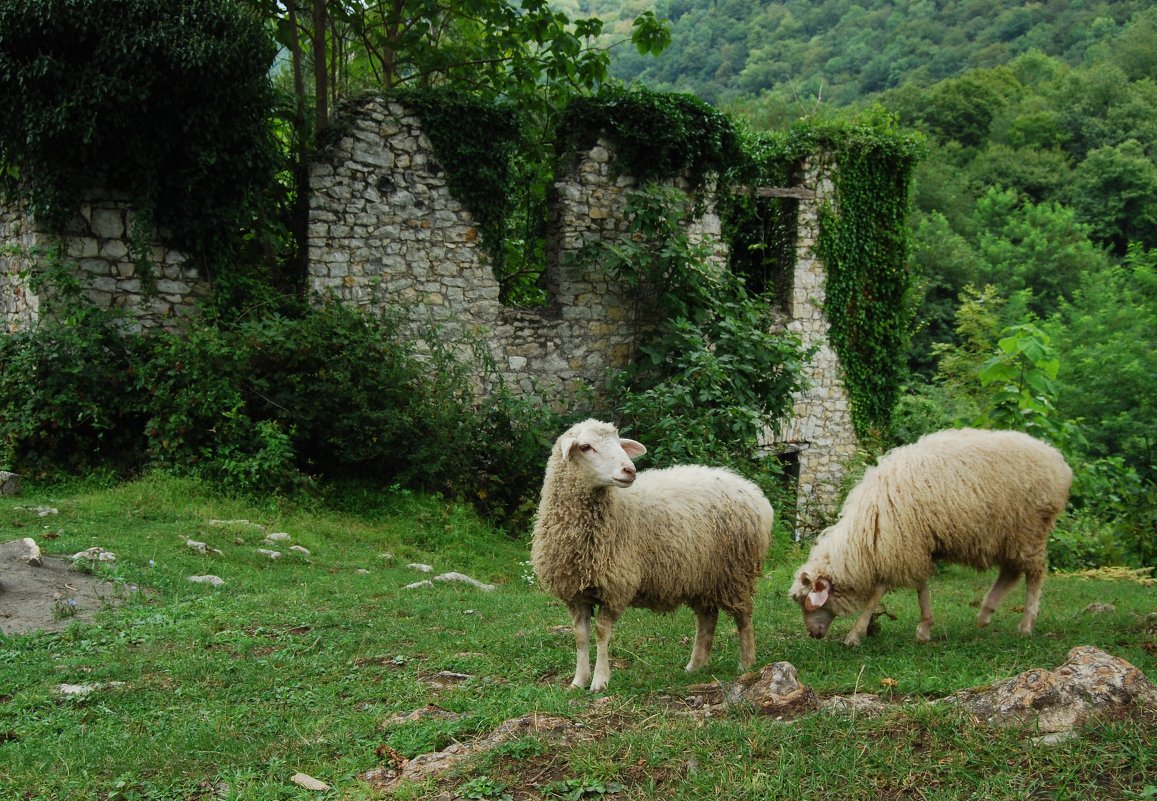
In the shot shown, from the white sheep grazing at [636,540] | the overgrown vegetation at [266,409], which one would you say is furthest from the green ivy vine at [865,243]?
the white sheep grazing at [636,540]

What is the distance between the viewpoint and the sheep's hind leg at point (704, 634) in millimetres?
6309

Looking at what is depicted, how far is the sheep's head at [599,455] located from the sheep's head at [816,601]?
205 cm

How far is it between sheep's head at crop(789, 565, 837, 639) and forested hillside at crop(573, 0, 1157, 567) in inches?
456

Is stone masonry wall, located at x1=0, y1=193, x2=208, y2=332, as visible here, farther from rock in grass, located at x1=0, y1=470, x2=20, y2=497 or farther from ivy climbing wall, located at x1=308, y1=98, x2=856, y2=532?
rock in grass, located at x1=0, y1=470, x2=20, y2=497

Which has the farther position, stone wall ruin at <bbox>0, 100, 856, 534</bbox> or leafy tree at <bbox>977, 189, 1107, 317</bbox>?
leafy tree at <bbox>977, 189, 1107, 317</bbox>

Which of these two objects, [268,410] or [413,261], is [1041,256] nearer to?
[413,261]

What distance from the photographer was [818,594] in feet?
22.7

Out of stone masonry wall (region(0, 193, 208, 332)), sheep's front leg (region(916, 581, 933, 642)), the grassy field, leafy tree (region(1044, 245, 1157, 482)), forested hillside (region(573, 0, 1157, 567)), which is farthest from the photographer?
forested hillside (region(573, 0, 1157, 567))

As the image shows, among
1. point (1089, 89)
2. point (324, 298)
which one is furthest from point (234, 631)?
point (1089, 89)

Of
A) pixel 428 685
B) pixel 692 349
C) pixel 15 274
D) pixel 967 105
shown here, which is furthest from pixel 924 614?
pixel 967 105

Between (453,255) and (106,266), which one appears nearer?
(106,266)

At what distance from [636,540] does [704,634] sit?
0.89m

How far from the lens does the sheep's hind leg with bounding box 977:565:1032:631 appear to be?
770 cm

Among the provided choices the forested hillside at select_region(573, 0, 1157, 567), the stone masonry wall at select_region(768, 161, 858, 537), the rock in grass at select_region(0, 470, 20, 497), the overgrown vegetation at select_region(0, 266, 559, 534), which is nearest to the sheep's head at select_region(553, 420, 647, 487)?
the overgrown vegetation at select_region(0, 266, 559, 534)
